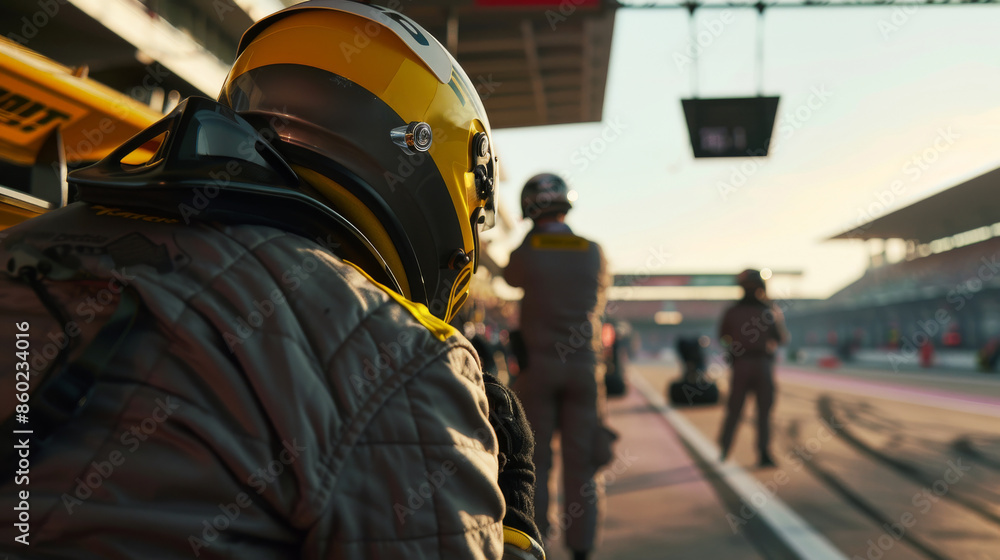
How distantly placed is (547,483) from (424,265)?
2.83m

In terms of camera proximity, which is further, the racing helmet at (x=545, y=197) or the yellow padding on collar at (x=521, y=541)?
the racing helmet at (x=545, y=197)

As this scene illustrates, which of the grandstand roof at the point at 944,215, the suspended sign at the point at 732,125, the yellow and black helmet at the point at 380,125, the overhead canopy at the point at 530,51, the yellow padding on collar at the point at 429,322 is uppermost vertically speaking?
the grandstand roof at the point at 944,215

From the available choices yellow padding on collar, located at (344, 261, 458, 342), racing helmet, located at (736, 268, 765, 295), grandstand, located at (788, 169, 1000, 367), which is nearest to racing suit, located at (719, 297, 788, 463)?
racing helmet, located at (736, 268, 765, 295)

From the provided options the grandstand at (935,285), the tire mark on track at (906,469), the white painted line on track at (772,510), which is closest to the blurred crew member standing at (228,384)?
the white painted line on track at (772,510)

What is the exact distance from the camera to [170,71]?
6.70m

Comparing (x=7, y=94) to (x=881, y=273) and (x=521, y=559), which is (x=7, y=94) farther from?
(x=881, y=273)

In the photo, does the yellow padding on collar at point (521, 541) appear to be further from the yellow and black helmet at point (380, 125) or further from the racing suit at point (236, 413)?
the yellow and black helmet at point (380, 125)

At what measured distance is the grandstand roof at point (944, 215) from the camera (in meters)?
30.1

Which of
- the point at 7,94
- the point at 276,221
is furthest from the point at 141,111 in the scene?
the point at 276,221

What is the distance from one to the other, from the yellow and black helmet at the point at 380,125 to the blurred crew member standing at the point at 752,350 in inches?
231

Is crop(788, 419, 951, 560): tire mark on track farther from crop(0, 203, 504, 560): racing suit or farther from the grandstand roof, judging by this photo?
the grandstand roof

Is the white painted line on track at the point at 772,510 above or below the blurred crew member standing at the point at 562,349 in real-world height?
below

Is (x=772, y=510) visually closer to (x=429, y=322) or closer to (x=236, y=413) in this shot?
(x=429, y=322)

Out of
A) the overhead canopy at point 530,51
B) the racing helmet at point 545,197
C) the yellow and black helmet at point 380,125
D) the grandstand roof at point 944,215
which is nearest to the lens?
the yellow and black helmet at point 380,125
